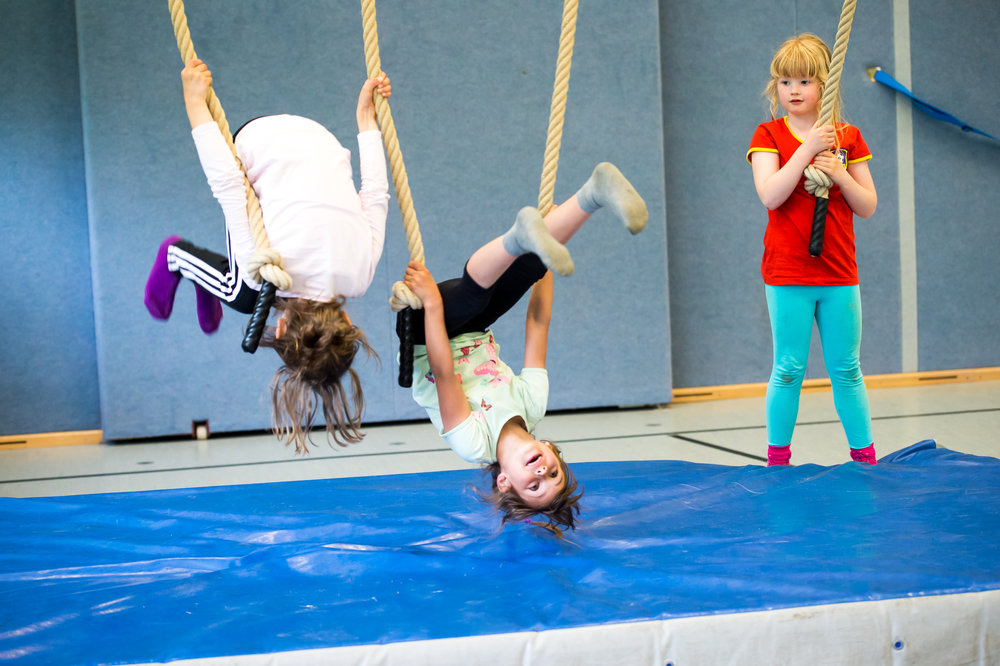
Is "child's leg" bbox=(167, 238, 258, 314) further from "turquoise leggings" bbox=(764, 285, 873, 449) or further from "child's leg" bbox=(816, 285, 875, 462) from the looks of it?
"child's leg" bbox=(816, 285, 875, 462)

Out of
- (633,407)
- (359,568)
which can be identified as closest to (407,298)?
(359,568)

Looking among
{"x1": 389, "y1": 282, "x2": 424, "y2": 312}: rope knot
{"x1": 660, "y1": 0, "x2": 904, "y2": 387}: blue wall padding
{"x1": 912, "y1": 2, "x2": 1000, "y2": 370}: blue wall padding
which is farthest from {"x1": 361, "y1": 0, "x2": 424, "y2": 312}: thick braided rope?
{"x1": 912, "y1": 2, "x2": 1000, "y2": 370}: blue wall padding

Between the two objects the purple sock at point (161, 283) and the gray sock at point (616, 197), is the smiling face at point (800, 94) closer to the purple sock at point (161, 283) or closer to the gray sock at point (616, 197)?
the gray sock at point (616, 197)

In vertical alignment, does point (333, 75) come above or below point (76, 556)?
above

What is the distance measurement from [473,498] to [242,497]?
0.70 metres

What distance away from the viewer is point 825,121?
7.88 ft

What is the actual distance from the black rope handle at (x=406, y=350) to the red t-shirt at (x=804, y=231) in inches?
46.8

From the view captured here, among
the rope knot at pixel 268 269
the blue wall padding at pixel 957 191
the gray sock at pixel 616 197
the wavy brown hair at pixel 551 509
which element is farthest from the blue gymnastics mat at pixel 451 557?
the blue wall padding at pixel 957 191

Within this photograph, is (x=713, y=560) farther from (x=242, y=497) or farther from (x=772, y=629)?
(x=242, y=497)

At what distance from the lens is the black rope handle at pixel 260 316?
1871 millimetres

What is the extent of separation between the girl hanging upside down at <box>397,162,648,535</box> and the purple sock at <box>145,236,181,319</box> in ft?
2.01

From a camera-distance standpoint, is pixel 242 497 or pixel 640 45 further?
pixel 640 45

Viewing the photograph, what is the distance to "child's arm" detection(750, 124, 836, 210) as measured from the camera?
7.84ft

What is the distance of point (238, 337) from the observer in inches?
164
